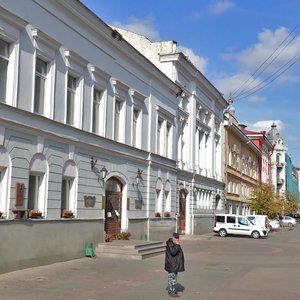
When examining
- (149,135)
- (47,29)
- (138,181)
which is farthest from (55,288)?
(149,135)

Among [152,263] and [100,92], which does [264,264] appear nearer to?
[152,263]

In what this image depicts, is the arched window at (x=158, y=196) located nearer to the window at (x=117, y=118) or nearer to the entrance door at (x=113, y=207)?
the entrance door at (x=113, y=207)

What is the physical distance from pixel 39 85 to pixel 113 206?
26.1ft

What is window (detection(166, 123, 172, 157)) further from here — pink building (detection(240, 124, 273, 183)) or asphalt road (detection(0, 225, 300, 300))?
pink building (detection(240, 124, 273, 183))

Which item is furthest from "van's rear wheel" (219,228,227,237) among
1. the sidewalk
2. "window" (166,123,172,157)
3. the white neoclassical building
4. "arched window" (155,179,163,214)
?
the sidewalk

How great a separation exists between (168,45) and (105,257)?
18.8 m

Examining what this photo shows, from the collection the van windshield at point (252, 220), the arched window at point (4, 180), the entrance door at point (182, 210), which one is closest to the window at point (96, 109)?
the arched window at point (4, 180)

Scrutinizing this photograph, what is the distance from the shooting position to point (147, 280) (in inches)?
566

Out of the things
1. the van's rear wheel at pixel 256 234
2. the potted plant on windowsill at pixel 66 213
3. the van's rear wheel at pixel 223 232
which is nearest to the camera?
the potted plant on windowsill at pixel 66 213

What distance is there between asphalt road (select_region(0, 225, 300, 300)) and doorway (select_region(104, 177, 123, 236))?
122 inches

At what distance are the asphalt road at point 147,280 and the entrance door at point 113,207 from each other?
123 inches

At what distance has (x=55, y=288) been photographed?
488 inches

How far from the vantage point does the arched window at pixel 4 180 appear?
48.4 ft

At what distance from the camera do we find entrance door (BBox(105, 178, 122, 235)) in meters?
22.6
